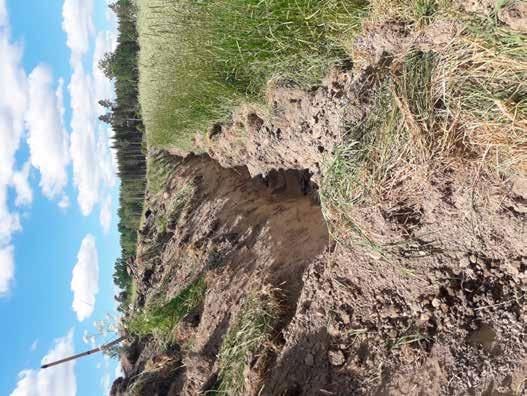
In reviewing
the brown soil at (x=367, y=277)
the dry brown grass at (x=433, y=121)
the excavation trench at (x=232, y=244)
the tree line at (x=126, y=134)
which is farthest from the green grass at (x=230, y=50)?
the tree line at (x=126, y=134)

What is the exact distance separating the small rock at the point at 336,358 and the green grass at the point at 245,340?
535 mm

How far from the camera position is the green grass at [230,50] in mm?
2779

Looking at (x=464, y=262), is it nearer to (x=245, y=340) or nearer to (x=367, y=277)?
(x=367, y=277)

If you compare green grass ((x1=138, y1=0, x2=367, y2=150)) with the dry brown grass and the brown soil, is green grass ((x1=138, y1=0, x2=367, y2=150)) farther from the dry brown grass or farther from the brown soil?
the dry brown grass

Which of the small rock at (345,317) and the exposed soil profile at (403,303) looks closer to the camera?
the exposed soil profile at (403,303)

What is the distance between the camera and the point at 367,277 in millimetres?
2373

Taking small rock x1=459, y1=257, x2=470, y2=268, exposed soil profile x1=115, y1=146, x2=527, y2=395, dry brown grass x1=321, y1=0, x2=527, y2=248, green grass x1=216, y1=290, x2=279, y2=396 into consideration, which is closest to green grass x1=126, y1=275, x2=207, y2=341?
exposed soil profile x1=115, y1=146, x2=527, y2=395

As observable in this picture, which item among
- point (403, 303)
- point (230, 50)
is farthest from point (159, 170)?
point (403, 303)

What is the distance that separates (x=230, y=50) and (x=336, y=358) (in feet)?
8.10

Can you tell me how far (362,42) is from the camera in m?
2.49

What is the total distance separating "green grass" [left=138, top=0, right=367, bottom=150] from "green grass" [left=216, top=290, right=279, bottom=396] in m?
1.49

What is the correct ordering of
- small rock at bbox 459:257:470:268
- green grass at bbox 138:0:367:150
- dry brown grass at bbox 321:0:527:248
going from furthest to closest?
green grass at bbox 138:0:367:150
small rock at bbox 459:257:470:268
dry brown grass at bbox 321:0:527:248

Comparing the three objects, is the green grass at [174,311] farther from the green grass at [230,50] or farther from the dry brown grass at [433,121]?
the dry brown grass at [433,121]

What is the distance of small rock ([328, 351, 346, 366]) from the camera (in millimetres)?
2287
